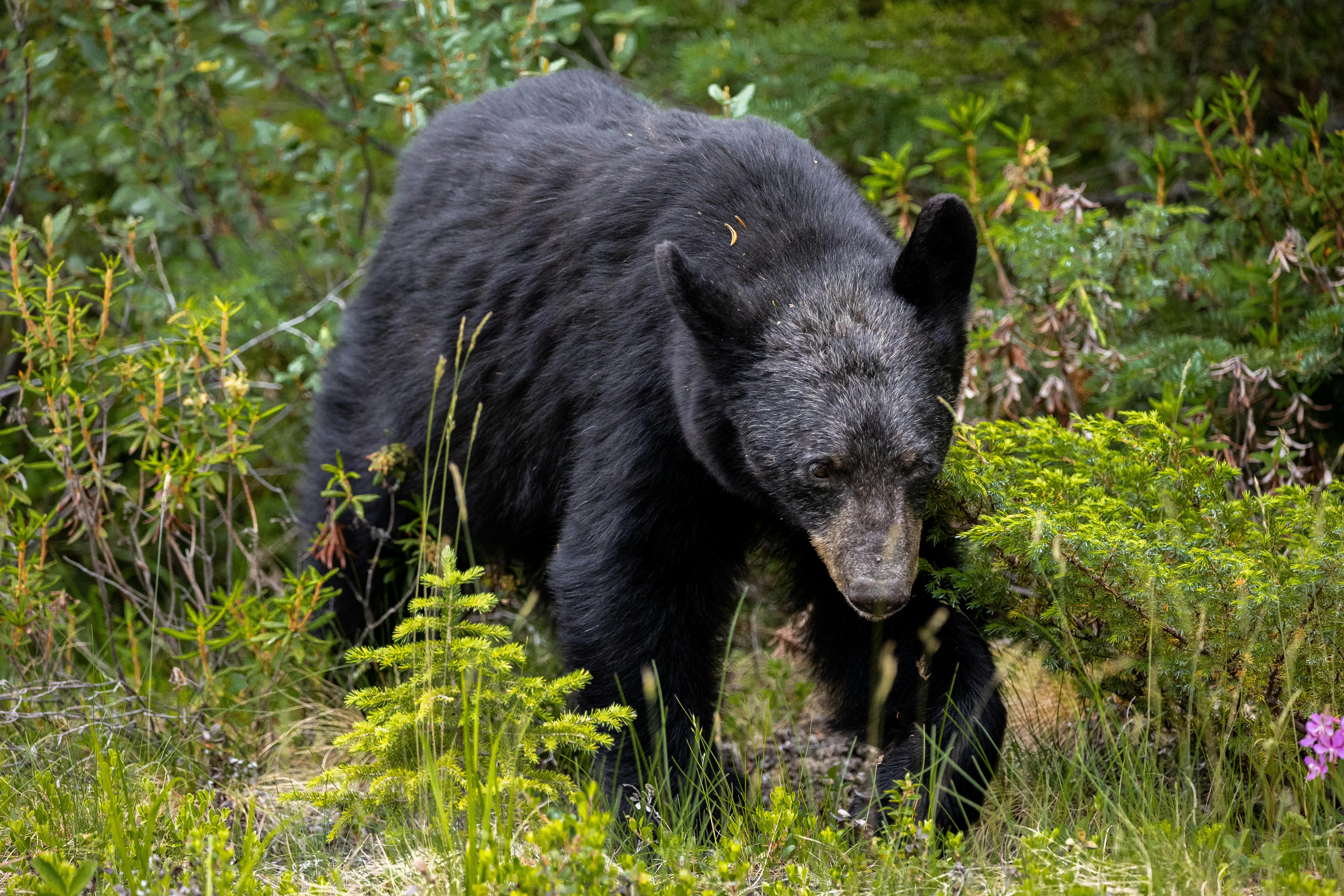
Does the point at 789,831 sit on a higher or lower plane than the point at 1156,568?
lower

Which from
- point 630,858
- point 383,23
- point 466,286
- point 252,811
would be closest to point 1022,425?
point 466,286

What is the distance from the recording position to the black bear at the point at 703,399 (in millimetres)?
3193

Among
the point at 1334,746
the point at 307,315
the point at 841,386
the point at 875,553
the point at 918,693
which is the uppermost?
the point at 841,386

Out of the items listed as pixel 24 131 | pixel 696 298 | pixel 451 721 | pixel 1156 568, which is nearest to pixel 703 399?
pixel 696 298

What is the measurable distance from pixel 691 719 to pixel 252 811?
1270 millimetres

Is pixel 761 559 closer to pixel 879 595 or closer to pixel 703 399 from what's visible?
pixel 703 399

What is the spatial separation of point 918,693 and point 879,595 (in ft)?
2.19

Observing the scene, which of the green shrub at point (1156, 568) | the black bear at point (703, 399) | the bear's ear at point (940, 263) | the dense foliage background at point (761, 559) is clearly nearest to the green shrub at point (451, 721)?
the dense foliage background at point (761, 559)

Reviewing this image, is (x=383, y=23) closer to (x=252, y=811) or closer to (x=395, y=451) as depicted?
(x=395, y=451)

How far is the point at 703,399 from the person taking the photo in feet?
10.8

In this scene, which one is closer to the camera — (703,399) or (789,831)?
(789,831)

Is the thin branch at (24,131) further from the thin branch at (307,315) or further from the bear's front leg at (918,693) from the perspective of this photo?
the bear's front leg at (918,693)

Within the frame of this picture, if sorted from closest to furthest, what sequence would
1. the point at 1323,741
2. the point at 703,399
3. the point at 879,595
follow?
1. the point at 1323,741
2. the point at 879,595
3. the point at 703,399

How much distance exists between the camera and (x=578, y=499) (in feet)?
11.8
